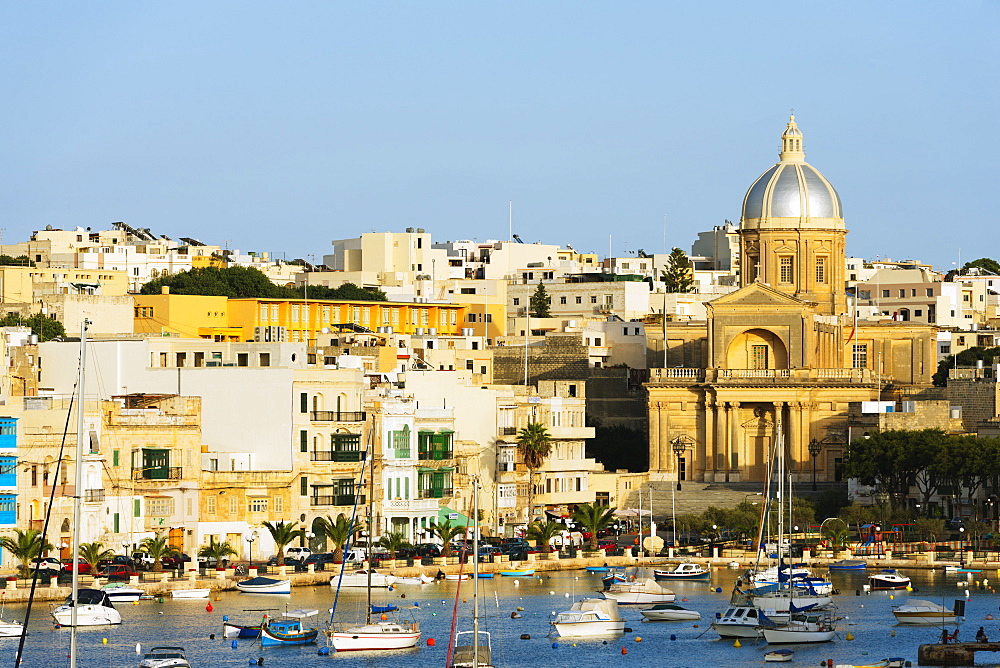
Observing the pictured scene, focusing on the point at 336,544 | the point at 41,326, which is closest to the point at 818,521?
the point at 336,544

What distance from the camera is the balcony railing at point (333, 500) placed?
92750 mm

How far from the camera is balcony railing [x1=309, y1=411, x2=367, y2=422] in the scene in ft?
309

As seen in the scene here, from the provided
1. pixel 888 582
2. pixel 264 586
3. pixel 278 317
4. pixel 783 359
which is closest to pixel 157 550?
pixel 264 586

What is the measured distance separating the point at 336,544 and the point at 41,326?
3089 cm

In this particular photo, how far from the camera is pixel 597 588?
86438 millimetres

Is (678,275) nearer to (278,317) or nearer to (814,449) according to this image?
(278,317)

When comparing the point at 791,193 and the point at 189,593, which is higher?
the point at 791,193

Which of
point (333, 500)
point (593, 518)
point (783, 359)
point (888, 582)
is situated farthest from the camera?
point (783, 359)

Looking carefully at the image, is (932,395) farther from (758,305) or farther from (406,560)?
(406,560)

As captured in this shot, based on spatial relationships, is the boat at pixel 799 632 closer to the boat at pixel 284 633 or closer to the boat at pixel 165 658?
the boat at pixel 284 633

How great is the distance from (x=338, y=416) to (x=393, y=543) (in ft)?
21.7

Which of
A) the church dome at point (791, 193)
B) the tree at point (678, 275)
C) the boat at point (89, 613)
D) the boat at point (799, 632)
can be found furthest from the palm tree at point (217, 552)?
the tree at point (678, 275)

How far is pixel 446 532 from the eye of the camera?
304 ft

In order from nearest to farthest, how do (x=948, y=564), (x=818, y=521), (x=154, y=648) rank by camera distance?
(x=154, y=648), (x=948, y=564), (x=818, y=521)
